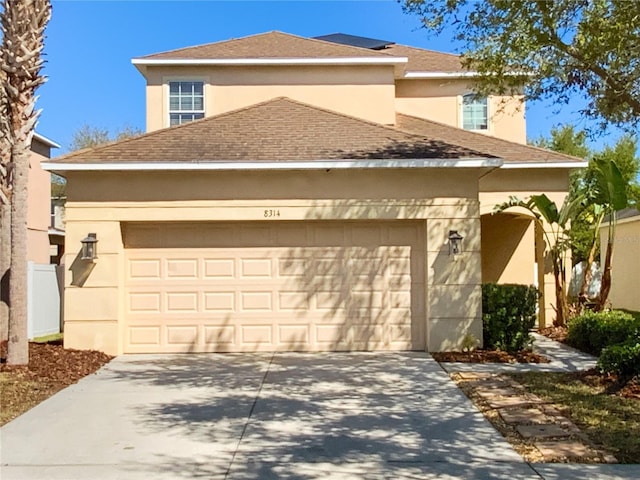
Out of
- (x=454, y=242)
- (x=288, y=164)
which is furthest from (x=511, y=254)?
(x=288, y=164)

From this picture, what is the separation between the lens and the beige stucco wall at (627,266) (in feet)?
60.9

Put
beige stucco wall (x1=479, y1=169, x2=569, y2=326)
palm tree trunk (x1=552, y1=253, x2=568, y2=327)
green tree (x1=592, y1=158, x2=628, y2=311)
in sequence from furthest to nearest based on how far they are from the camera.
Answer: beige stucco wall (x1=479, y1=169, x2=569, y2=326)
palm tree trunk (x1=552, y1=253, x2=568, y2=327)
green tree (x1=592, y1=158, x2=628, y2=311)

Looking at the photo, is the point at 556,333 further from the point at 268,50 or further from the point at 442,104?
the point at 268,50

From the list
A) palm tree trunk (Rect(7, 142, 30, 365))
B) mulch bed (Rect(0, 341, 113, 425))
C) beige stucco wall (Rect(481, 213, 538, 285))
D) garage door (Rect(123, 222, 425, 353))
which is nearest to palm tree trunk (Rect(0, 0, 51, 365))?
palm tree trunk (Rect(7, 142, 30, 365))

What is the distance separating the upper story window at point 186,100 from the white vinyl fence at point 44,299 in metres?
5.07

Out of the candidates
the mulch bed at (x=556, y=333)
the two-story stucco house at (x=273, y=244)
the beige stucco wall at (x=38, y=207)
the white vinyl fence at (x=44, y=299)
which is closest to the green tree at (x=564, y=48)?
the two-story stucco house at (x=273, y=244)

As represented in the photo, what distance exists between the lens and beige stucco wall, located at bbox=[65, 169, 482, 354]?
37.2 feet

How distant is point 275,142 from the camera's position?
11938mm

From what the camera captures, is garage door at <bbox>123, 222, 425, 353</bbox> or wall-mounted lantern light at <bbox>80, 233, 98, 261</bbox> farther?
garage door at <bbox>123, 222, 425, 353</bbox>

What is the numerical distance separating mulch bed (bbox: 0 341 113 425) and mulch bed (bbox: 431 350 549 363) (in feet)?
19.7

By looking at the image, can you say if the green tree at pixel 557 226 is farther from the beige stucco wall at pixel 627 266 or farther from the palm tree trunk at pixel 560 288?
the beige stucco wall at pixel 627 266

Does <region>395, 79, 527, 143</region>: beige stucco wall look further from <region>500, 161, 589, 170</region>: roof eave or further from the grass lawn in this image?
the grass lawn

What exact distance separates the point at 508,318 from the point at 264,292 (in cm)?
→ 458

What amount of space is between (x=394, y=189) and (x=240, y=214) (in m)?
2.91
